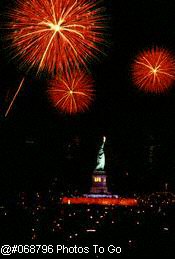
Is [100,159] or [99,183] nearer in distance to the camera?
[99,183]

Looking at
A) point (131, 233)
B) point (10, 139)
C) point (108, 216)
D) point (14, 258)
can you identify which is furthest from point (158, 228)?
point (10, 139)

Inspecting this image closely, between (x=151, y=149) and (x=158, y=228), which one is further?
(x=151, y=149)

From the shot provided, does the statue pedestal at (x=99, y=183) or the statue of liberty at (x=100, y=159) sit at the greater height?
the statue of liberty at (x=100, y=159)

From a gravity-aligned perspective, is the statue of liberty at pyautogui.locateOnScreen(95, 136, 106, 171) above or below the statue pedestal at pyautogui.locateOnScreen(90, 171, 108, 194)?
above

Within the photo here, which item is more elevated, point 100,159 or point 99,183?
point 100,159

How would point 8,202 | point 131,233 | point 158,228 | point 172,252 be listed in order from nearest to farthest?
1. point 172,252
2. point 131,233
3. point 158,228
4. point 8,202

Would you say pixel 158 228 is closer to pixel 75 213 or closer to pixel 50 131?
pixel 75 213

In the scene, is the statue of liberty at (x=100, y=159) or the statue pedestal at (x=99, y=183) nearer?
the statue pedestal at (x=99, y=183)

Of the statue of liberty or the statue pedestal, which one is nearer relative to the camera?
the statue pedestal
